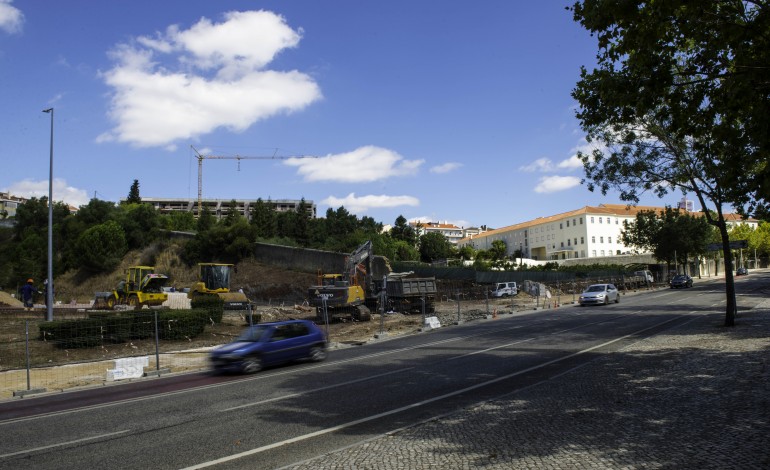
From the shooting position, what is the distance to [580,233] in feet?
363

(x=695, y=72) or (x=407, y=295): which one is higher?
(x=695, y=72)

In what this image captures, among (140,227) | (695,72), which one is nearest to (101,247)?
(140,227)

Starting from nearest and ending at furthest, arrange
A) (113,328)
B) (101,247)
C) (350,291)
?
1. (113,328)
2. (350,291)
3. (101,247)

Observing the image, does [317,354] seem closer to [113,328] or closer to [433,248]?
[113,328]

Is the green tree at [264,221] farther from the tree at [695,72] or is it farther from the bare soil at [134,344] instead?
the tree at [695,72]

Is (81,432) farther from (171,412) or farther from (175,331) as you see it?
(175,331)

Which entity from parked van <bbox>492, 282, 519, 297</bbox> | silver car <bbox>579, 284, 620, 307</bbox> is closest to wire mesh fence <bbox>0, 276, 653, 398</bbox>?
silver car <bbox>579, 284, 620, 307</bbox>

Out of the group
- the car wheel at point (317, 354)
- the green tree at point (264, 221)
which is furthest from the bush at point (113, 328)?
the green tree at point (264, 221)

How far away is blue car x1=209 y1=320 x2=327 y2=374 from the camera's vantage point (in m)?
14.0

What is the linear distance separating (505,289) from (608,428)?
45440mm

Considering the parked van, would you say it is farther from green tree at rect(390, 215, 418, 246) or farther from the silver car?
green tree at rect(390, 215, 418, 246)

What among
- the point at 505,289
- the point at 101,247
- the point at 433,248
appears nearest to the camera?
the point at 505,289

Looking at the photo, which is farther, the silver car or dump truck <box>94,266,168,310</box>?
the silver car

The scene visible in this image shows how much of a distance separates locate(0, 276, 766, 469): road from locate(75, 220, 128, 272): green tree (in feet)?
185
